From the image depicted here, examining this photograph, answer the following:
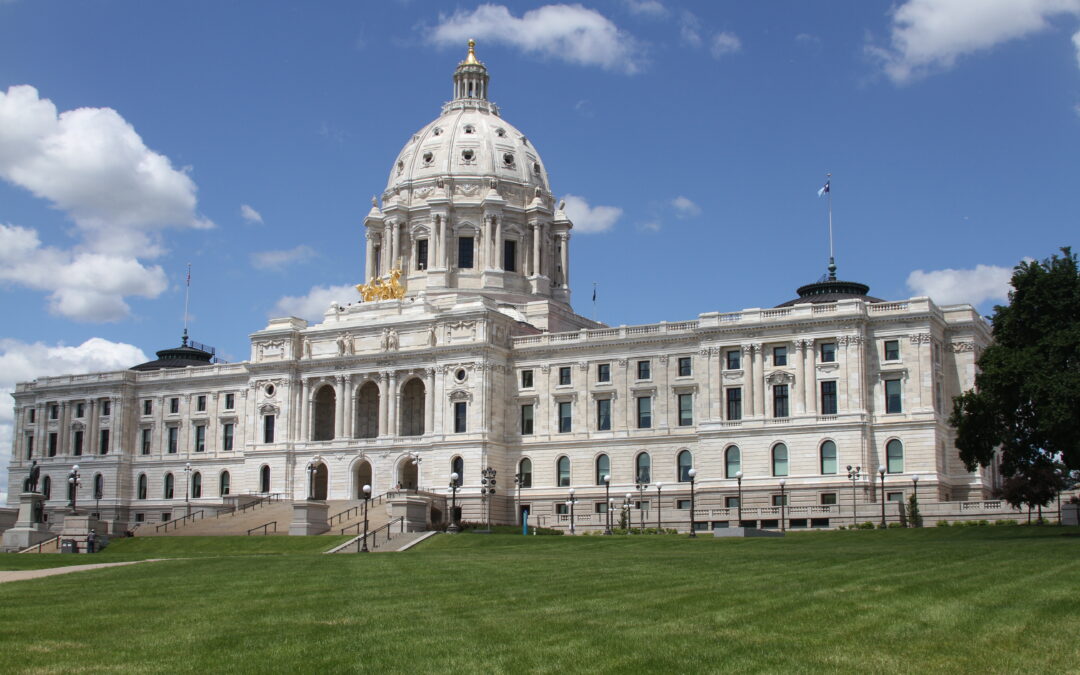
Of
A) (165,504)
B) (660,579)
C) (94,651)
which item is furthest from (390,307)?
(94,651)

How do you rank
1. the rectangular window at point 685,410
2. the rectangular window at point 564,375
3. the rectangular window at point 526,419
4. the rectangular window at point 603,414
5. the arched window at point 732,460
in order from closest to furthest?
the arched window at point 732,460 < the rectangular window at point 685,410 < the rectangular window at point 603,414 < the rectangular window at point 564,375 < the rectangular window at point 526,419

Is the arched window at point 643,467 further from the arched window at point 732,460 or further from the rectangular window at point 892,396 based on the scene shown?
the rectangular window at point 892,396

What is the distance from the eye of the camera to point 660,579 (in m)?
31.8

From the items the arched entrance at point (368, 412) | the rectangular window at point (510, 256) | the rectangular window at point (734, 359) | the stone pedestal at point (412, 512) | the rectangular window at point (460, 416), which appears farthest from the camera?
the rectangular window at point (510, 256)

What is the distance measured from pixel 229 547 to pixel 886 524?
39041mm

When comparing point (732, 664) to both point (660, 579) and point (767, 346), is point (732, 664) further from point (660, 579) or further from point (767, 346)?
point (767, 346)

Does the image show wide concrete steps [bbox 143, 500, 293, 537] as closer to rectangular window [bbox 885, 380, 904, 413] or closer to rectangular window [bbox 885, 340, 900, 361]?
rectangular window [bbox 885, 380, 904, 413]

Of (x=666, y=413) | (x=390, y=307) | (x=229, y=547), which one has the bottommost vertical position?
(x=229, y=547)

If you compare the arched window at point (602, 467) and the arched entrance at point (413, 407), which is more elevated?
the arched entrance at point (413, 407)

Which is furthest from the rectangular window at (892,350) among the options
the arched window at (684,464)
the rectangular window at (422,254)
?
the rectangular window at (422,254)

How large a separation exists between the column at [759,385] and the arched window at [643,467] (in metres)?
10.1

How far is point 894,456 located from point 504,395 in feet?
101

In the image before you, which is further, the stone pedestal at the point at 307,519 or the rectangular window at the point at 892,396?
the rectangular window at the point at 892,396

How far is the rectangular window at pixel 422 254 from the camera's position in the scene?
385 feet
